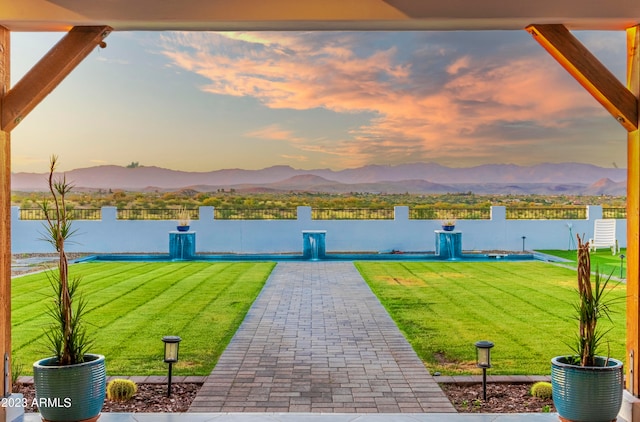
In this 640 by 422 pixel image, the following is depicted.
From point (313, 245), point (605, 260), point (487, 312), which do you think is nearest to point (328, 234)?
point (313, 245)

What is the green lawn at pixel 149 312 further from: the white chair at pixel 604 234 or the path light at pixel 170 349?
the white chair at pixel 604 234

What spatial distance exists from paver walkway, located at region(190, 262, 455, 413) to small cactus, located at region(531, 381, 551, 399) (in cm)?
75

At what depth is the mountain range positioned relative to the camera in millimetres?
22578

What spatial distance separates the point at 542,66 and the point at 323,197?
34.4ft

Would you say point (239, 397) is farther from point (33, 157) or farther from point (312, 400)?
point (33, 157)

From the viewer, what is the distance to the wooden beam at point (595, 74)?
13.0ft

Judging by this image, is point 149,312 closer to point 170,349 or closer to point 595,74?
point 170,349

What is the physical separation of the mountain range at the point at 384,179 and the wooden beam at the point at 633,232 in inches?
778

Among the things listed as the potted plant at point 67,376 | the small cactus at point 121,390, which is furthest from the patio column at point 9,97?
the small cactus at point 121,390

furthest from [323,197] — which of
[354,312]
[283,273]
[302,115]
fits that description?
[354,312]

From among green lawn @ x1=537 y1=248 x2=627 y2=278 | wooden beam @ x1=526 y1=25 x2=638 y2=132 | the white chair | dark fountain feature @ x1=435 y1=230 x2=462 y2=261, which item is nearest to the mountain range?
the white chair

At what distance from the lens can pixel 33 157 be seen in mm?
19547

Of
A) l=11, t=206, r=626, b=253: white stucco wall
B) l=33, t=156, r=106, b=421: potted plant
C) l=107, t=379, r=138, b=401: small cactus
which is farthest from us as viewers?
l=11, t=206, r=626, b=253: white stucco wall

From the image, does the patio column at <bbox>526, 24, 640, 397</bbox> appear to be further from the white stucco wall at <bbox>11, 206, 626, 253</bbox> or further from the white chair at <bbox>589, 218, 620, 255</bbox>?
the white stucco wall at <bbox>11, 206, 626, 253</bbox>
